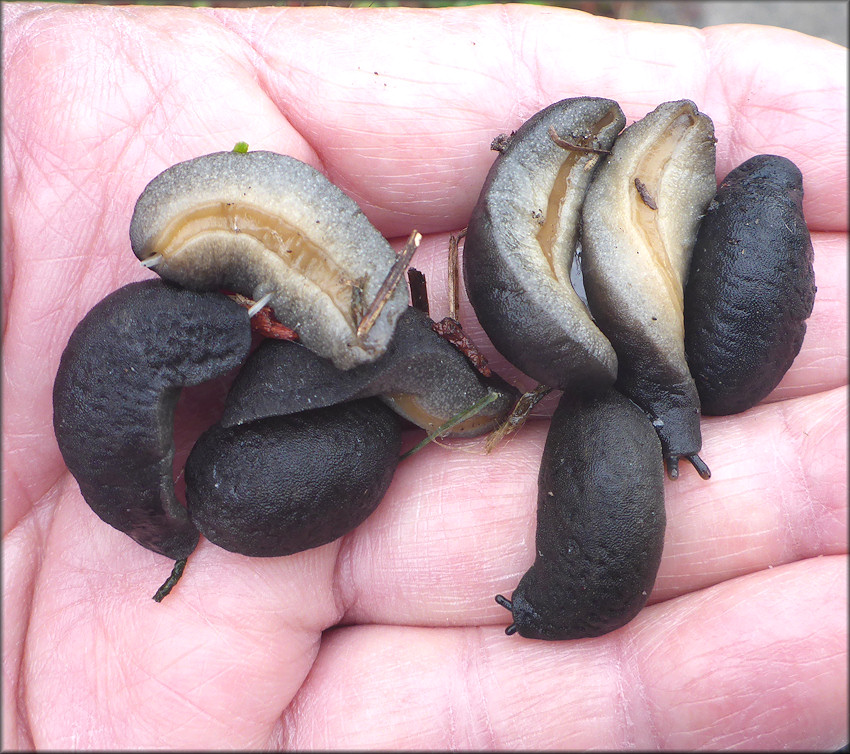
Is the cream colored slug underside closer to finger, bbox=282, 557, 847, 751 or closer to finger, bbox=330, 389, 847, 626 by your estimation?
finger, bbox=330, 389, 847, 626

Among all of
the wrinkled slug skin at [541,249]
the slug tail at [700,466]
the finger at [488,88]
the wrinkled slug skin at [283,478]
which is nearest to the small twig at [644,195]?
the wrinkled slug skin at [541,249]

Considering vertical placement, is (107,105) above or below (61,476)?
above

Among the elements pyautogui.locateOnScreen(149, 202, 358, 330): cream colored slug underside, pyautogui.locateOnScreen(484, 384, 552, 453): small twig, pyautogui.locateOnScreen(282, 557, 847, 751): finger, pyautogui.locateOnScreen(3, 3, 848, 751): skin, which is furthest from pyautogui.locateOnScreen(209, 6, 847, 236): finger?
pyautogui.locateOnScreen(282, 557, 847, 751): finger

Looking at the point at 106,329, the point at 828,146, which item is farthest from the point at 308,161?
the point at 828,146

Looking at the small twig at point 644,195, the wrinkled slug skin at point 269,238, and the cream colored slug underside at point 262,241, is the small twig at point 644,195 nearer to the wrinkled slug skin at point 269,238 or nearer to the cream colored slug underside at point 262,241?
the wrinkled slug skin at point 269,238

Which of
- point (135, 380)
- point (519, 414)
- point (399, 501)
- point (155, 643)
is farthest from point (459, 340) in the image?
point (155, 643)

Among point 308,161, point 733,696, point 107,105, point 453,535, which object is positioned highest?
point 107,105

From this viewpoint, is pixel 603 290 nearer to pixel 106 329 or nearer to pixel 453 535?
pixel 453 535
